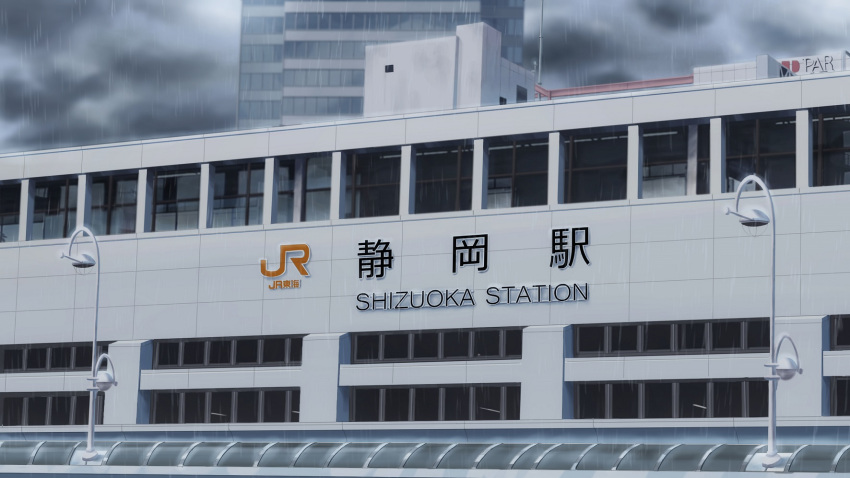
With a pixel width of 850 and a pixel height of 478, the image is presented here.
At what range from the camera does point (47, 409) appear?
61344 millimetres

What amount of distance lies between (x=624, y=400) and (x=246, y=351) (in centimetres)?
1597

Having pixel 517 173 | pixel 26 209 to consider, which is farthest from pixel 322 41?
pixel 517 173

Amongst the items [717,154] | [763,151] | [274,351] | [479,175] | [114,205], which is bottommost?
[274,351]

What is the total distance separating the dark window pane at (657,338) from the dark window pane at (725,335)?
1.58m

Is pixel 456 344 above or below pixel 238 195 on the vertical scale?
below

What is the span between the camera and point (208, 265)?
192ft

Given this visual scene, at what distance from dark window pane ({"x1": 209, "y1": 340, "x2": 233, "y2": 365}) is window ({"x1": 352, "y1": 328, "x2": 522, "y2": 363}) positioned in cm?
569

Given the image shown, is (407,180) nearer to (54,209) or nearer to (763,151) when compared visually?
(763,151)

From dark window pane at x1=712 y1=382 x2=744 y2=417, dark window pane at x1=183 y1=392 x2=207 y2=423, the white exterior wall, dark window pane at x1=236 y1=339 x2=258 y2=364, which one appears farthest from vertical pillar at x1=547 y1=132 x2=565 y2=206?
dark window pane at x1=183 y1=392 x2=207 y2=423

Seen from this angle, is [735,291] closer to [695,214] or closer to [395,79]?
[695,214]

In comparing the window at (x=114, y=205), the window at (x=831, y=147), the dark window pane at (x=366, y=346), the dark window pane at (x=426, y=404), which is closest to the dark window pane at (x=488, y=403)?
the dark window pane at (x=426, y=404)

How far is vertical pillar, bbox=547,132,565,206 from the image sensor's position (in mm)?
52656

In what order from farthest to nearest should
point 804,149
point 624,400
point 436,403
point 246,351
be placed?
point 246,351
point 436,403
point 624,400
point 804,149

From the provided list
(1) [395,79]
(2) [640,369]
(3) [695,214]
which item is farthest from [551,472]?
(1) [395,79]
